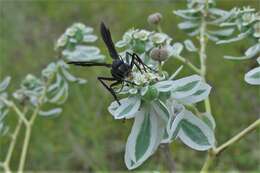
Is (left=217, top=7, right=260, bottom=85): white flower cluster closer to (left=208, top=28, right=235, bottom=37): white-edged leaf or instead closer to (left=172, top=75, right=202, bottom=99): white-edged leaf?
(left=208, top=28, right=235, bottom=37): white-edged leaf

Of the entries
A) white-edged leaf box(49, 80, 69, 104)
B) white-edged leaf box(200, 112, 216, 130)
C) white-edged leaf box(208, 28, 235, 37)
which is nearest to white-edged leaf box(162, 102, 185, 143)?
white-edged leaf box(200, 112, 216, 130)

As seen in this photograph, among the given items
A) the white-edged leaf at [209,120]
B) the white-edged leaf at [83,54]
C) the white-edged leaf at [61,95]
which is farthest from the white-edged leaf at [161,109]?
the white-edged leaf at [61,95]

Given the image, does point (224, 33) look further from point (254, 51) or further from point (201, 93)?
point (201, 93)

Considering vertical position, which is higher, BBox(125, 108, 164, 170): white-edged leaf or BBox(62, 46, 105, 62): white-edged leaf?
BBox(125, 108, 164, 170): white-edged leaf

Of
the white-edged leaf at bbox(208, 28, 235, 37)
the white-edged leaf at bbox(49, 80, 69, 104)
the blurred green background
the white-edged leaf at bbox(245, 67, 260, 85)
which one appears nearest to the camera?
the white-edged leaf at bbox(245, 67, 260, 85)

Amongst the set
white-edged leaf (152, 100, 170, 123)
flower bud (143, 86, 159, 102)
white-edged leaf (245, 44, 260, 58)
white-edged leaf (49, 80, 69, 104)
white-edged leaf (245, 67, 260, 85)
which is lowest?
white-edged leaf (49, 80, 69, 104)

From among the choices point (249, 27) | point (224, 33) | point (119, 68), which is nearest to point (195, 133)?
point (119, 68)
